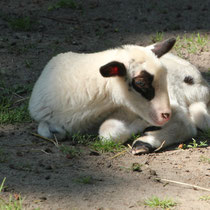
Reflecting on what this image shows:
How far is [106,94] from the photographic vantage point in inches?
201

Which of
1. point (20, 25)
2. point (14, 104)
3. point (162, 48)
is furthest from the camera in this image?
point (20, 25)

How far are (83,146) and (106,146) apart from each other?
0.26 metres

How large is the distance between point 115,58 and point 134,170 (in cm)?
128

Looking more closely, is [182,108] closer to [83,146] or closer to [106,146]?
[106,146]

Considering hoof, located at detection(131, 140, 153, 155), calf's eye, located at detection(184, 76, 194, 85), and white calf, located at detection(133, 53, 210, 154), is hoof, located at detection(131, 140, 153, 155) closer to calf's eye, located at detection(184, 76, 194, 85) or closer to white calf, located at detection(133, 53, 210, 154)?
white calf, located at detection(133, 53, 210, 154)

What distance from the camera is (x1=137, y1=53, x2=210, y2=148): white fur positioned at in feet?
16.9

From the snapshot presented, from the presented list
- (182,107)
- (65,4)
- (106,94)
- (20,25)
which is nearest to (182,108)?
(182,107)

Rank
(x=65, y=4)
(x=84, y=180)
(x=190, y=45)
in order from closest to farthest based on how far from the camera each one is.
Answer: (x=84, y=180), (x=190, y=45), (x=65, y=4)

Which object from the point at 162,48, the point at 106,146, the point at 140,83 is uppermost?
the point at 162,48

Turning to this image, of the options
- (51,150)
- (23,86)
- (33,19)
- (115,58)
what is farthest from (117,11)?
(51,150)

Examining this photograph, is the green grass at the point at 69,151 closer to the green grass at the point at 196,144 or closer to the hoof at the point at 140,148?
the hoof at the point at 140,148

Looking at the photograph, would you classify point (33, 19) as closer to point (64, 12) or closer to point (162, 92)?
point (64, 12)

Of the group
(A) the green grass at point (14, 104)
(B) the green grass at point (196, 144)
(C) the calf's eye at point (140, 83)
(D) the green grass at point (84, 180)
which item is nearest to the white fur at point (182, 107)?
(B) the green grass at point (196, 144)

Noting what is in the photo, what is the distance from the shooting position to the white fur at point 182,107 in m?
5.15
